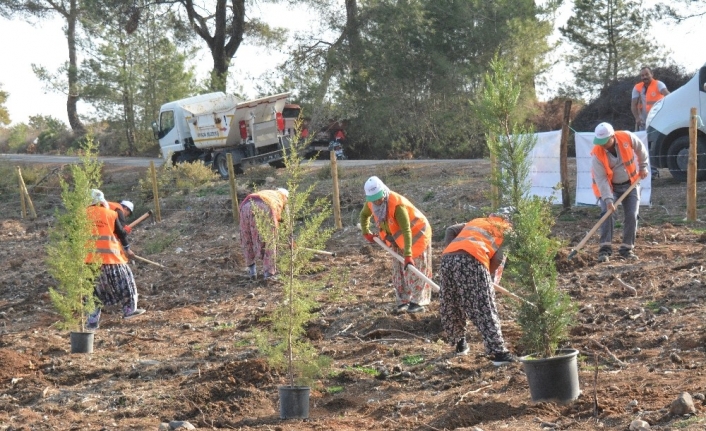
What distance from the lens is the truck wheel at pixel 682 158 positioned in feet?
46.9

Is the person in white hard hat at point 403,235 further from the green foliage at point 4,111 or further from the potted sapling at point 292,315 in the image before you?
the green foliage at point 4,111

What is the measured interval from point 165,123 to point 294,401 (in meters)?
20.7

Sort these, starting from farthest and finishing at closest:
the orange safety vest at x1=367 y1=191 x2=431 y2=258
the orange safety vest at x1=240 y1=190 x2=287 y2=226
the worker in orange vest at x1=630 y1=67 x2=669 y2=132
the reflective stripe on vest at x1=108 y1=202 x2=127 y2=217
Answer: the worker in orange vest at x1=630 y1=67 x2=669 y2=132 < the orange safety vest at x1=240 y1=190 x2=287 y2=226 < the reflective stripe on vest at x1=108 y1=202 x2=127 y2=217 < the orange safety vest at x1=367 y1=191 x2=431 y2=258

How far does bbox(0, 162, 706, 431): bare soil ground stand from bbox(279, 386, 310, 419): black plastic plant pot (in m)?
0.10

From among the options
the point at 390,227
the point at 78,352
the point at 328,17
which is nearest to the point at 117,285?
the point at 78,352

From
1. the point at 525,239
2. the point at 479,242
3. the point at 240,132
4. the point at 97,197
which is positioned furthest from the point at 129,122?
the point at 525,239

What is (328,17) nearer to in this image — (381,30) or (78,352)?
(381,30)

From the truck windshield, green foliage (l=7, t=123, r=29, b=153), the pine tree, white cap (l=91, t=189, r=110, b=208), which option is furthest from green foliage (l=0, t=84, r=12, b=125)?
white cap (l=91, t=189, r=110, b=208)

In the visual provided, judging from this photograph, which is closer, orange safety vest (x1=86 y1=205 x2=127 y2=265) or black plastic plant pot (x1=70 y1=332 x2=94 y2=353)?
black plastic plant pot (x1=70 y1=332 x2=94 y2=353)

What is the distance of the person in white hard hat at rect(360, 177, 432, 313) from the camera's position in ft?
29.7

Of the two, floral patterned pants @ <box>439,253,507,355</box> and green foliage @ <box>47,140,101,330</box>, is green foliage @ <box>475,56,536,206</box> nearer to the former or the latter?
floral patterned pants @ <box>439,253,507,355</box>

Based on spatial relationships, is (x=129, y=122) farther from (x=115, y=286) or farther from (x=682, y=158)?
(x=115, y=286)

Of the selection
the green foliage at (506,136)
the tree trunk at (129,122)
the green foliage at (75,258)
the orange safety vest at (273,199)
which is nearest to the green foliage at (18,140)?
the tree trunk at (129,122)

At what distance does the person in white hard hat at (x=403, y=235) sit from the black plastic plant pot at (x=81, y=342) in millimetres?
2872
